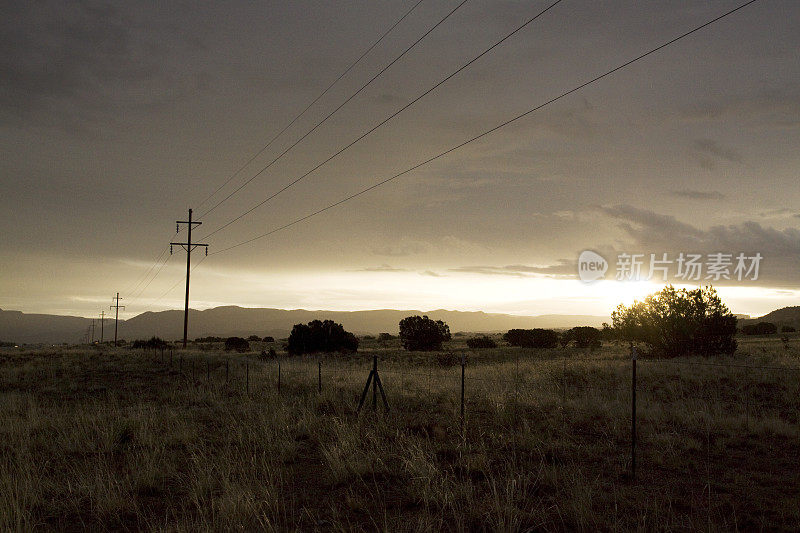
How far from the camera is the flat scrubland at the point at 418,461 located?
808cm

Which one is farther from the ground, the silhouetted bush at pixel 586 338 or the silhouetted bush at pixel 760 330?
the silhouetted bush at pixel 760 330

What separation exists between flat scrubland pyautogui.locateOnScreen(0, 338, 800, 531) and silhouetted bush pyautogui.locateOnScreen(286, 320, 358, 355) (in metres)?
28.9

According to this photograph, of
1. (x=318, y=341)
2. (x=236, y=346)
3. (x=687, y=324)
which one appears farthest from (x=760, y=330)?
(x=236, y=346)

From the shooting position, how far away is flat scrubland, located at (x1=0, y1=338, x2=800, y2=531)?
8.08 metres

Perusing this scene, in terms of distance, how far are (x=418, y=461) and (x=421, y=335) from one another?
4578 cm

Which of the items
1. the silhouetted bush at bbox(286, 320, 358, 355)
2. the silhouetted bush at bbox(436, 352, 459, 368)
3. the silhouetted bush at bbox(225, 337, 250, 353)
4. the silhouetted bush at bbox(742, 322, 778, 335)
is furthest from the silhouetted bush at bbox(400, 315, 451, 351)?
the silhouetted bush at bbox(742, 322, 778, 335)

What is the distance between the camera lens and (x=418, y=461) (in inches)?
404

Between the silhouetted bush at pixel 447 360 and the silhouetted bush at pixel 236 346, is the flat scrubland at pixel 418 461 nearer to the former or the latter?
the silhouetted bush at pixel 447 360

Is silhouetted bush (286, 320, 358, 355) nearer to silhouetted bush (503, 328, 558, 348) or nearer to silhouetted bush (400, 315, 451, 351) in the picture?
silhouetted bush (400, 315, 451, 351)

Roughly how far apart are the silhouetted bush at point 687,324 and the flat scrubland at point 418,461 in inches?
491

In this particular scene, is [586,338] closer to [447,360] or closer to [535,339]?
[535,339]

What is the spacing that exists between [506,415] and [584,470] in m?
5.25

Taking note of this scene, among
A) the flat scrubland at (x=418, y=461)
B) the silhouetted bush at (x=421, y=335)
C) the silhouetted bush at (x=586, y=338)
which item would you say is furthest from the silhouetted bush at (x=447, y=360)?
the flat scrubland at (x=418, y=461)

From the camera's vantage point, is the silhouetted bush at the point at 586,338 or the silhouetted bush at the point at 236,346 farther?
the silhouetted bush at the point at 236,346
